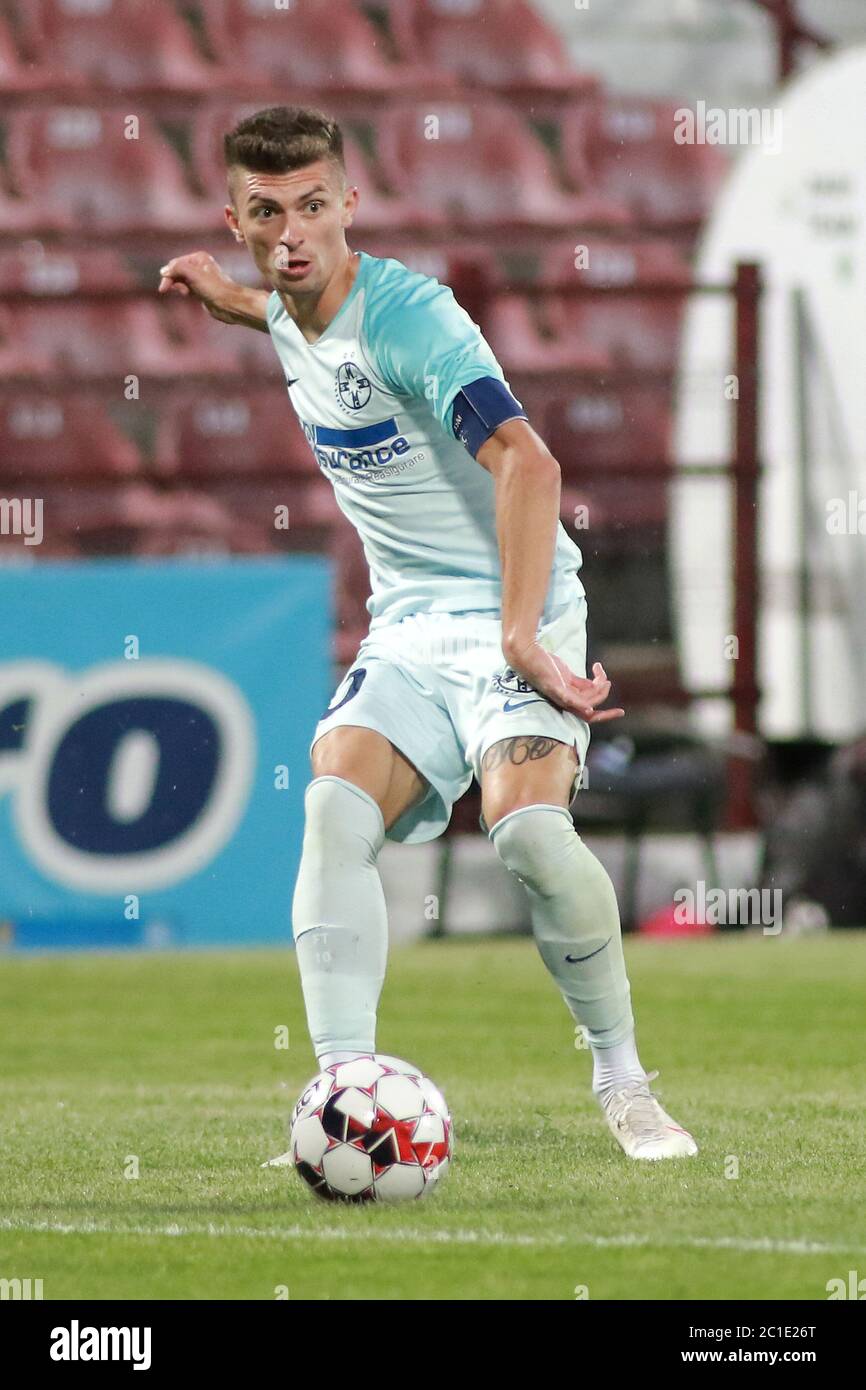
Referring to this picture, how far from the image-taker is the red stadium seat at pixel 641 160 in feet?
40.4

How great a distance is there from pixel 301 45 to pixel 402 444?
906 centimetres

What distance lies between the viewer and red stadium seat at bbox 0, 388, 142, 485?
10.4 m

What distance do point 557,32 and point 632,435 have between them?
3206mm

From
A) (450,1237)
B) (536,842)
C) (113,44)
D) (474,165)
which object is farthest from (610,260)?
(450,1237)

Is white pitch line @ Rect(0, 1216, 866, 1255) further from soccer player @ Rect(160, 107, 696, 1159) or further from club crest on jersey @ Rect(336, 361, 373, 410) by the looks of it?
club crest on jersey @ Rect(336, 361, 373, 410)

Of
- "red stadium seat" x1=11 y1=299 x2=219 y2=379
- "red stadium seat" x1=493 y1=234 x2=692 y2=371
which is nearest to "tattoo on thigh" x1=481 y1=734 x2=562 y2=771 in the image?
"red stadium seat" x1=11 y1=299 x2=219 y2=379

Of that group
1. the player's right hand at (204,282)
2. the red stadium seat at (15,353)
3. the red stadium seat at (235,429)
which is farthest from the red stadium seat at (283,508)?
the player's right hand at (204,282)

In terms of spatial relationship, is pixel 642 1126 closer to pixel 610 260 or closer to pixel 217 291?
pixel 217 291

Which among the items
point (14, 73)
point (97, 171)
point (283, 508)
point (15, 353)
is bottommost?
point (283, 508)

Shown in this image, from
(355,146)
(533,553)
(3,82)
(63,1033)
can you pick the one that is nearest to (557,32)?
(355,146)

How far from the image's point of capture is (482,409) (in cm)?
383

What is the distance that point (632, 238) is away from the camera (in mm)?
11836
